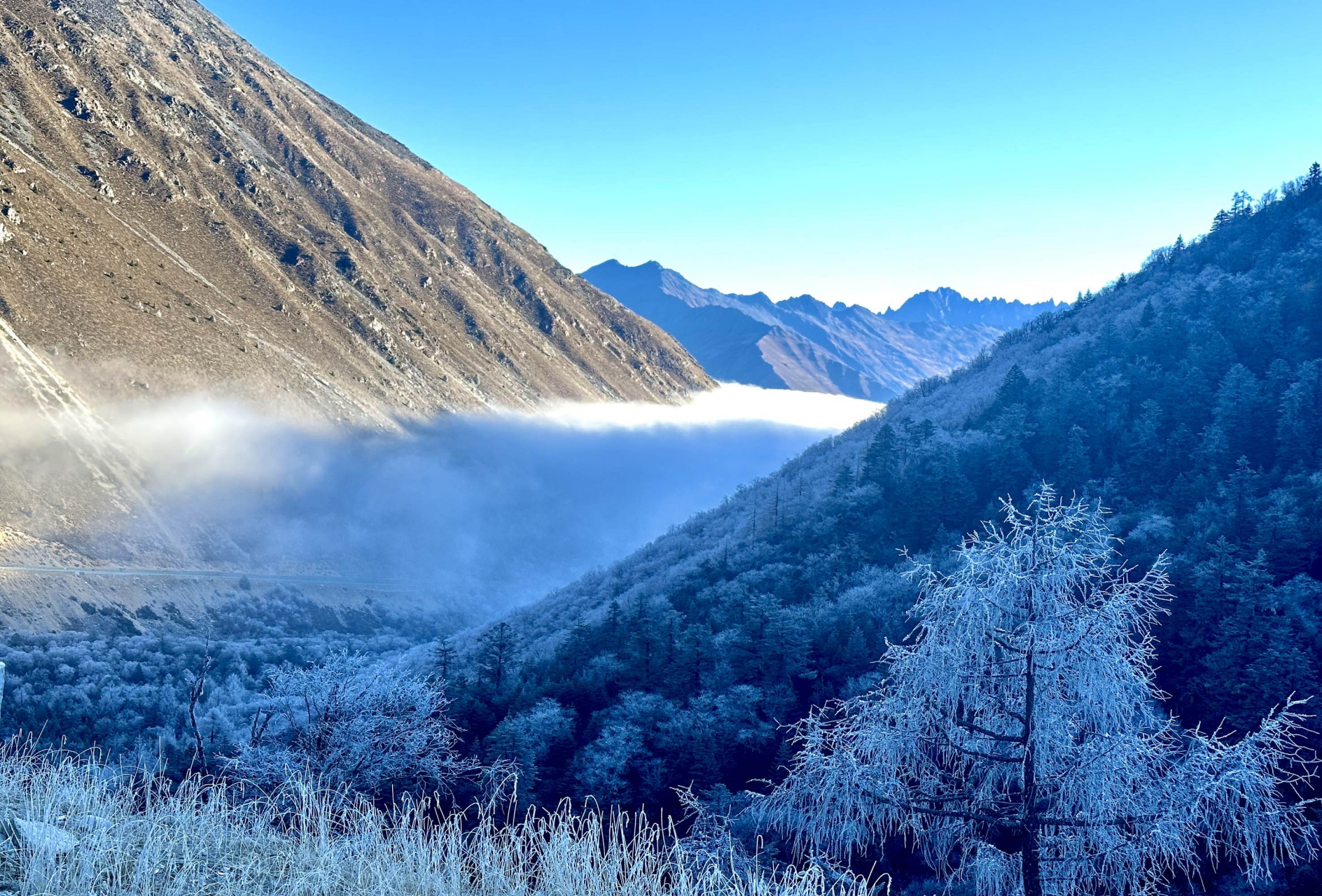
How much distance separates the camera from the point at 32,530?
65.6 metres

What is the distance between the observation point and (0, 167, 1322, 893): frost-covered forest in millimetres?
22188

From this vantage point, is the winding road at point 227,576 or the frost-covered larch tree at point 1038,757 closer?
the frost-covered larch tree at point 1038,757

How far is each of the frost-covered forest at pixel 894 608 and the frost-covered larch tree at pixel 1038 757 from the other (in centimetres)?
19

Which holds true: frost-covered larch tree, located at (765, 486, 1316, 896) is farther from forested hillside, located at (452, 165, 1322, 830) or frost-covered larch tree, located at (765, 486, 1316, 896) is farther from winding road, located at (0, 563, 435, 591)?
winding road, located at (0, 563, 435, 591)

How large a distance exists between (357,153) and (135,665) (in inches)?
6592

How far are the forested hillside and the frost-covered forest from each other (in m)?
0.16

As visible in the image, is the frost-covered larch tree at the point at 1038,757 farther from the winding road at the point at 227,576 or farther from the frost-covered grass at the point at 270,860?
the winding road at the point at 227,576

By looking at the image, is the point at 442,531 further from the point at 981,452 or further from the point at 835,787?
the point at 835,787

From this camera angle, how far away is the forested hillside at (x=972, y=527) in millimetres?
25953

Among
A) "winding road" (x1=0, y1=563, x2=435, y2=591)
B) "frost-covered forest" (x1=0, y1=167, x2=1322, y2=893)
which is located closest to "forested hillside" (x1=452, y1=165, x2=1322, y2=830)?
"frost-covered forest" (x1=0, y1=167, x2=1322, y2=893)

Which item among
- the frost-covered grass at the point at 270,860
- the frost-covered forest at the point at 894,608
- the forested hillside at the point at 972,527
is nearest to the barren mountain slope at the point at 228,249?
the frost-covered forest at the point at 894,608

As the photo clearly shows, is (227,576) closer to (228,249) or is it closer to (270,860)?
(228,249)

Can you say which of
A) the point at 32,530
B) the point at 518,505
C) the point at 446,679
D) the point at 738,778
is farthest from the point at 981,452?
the point at 518,505

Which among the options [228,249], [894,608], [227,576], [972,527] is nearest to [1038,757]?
[894,608]
